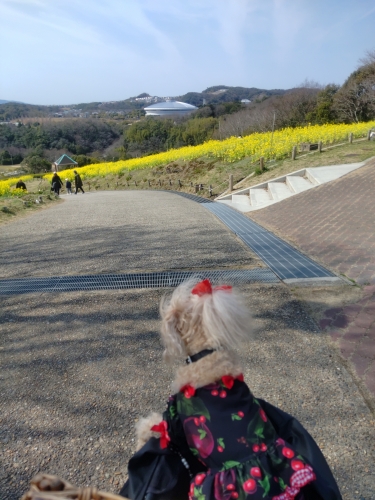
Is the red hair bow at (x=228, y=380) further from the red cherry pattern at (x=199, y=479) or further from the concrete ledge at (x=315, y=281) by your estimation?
the concrete ledge at (x=315, y=281)

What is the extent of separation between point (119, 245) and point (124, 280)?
1.84 m

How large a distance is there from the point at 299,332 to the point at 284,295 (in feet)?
2.67

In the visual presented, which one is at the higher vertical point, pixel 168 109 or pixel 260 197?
pixel 168 109

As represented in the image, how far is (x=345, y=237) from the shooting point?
20.5 feet

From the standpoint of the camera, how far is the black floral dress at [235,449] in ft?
4.33

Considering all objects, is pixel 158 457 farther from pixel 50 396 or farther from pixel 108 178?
pixel 108 178

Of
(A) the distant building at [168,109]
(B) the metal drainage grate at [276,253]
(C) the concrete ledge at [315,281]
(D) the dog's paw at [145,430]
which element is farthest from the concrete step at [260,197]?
(A) the distant building at [168,109]

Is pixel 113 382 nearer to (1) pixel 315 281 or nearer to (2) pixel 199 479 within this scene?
(2) pixel 199 479

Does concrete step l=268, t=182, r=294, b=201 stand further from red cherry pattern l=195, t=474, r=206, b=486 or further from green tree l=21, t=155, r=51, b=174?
green tree l=21, t=155, r=51, b=174

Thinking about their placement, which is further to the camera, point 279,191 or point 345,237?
point 279,191

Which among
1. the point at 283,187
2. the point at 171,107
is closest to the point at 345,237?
the point at 283,187

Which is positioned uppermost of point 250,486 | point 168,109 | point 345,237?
point 168,109

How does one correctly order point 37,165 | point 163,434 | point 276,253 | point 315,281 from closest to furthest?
point 163,434
point 315,281
point 276,253
point 37,165

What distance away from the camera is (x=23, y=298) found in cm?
441
